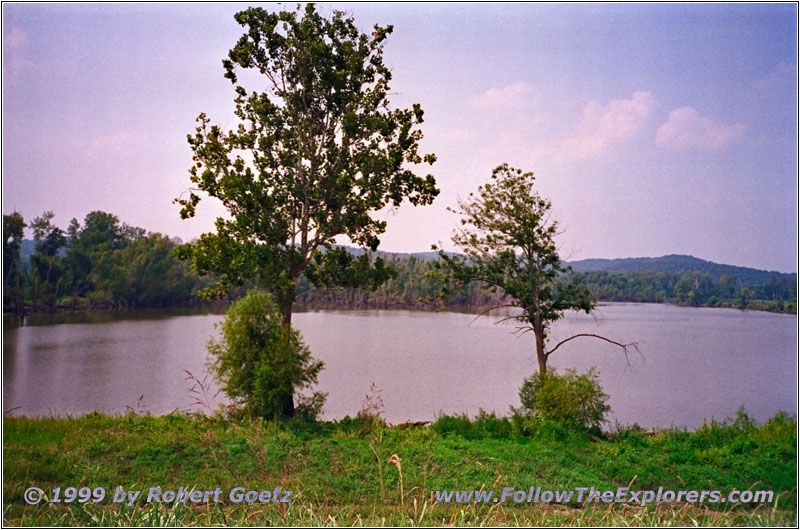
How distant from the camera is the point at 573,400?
27.0 ft

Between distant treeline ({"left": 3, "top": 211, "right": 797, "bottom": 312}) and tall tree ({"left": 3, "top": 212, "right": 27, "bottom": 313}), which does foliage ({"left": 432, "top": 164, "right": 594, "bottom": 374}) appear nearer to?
distant treeline ({"left": 3, "top": 211, "right": 797, "bottom": 312})

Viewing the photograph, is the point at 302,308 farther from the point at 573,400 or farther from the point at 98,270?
the point at 573,400

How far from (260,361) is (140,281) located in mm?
24011

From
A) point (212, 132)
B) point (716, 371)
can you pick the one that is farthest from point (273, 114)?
point (716, 371)

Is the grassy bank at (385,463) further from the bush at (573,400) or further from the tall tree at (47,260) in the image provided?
the tall tree at (47,260)

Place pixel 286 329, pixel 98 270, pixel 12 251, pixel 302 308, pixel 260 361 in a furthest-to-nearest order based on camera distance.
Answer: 1. pixel 302 308
2. pixel 98 270
3. pixel 12 251
4. pixel 286 329
5. pixel 260 361

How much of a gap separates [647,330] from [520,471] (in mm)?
20708

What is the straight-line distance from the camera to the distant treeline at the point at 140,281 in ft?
79.4

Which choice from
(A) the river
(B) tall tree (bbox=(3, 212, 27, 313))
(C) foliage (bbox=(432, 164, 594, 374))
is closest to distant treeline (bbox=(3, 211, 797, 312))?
(B) tall tree (bbox=(3, 212, 27, 313))

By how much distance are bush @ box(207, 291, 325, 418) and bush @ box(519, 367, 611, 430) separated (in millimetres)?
3243

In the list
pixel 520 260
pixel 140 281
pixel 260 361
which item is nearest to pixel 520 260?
pixel 520 260

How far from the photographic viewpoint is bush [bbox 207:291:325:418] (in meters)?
8.06

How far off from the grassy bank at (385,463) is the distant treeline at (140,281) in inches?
506

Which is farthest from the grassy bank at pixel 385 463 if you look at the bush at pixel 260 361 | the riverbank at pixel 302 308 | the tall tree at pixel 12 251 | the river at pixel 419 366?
the tall tree at pixel 12 251
